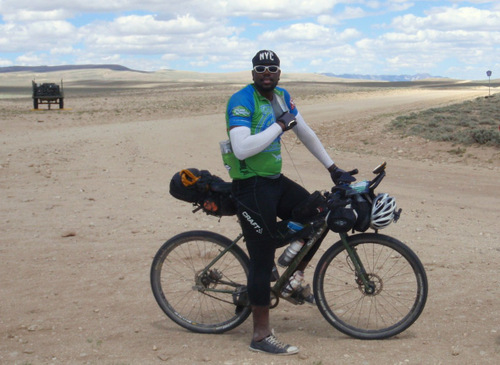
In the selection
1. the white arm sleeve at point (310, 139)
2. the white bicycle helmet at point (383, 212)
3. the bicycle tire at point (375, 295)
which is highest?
the white arm sleeve at point (310, 139)

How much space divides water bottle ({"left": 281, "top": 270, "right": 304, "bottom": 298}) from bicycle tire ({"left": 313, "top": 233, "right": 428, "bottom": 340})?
0.11 m

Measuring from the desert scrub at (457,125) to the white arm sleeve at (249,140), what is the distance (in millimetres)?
13700

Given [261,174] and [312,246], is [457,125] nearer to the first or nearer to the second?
[312,246]

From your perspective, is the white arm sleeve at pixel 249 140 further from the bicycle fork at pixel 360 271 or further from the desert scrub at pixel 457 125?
the desert scrub at pixel 457 125

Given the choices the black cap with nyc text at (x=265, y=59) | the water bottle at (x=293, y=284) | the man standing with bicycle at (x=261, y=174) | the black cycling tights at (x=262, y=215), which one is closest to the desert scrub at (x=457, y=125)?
the water bottle at (x=293, y=284)

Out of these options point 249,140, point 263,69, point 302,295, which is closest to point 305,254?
point 302,295

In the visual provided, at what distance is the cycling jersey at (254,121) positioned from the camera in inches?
165

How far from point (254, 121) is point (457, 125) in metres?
17.1

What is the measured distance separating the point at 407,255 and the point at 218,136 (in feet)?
56.5

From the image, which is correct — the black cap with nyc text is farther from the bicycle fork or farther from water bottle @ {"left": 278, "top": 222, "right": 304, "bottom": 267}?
the bicycle fork

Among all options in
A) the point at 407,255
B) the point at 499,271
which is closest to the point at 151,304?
the point at 407,255

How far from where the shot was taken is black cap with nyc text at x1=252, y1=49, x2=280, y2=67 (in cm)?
429

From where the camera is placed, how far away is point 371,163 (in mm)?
15531

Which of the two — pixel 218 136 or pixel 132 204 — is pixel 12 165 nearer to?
pixel 132 204
